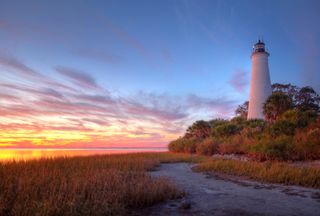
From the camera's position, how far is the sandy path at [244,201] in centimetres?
724

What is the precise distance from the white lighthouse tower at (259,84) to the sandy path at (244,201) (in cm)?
2981

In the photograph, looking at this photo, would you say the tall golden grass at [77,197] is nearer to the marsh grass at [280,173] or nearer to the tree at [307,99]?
the marsh grass at [280,173]

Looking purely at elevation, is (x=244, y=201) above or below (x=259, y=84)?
below

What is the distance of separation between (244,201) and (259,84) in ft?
114

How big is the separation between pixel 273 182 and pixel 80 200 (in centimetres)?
847

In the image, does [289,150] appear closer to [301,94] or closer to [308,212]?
[308,212]

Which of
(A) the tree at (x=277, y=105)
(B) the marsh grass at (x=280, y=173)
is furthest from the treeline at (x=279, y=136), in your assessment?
(B) the marsh grass at (x=280, y=173)

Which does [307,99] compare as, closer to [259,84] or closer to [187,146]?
[259,84]

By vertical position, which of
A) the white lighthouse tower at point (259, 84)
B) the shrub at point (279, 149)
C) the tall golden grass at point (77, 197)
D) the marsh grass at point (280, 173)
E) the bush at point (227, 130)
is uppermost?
the white lighthouse tower at point (259, 84)

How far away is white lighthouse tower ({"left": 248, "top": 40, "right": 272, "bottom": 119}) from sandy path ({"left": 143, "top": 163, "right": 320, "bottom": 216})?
29.8 metres

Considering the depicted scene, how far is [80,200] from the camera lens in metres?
7.29

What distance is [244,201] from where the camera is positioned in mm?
8188

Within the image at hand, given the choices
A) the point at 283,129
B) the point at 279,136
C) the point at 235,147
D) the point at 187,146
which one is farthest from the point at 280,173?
the point at 187,146

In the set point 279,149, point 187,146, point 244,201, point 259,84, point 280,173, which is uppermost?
point 259,84
